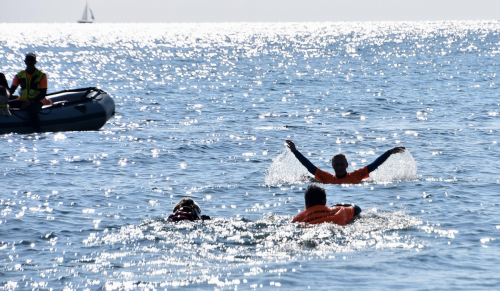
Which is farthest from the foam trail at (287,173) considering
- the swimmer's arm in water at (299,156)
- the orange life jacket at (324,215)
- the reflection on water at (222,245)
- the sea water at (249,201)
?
the orange life jacket at (324,215)

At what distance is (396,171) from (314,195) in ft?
19.7

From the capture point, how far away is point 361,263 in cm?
955

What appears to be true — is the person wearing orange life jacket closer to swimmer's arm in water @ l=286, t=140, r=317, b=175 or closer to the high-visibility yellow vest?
swimmer's arm in water @ l=286, t=140, r=317, b=175

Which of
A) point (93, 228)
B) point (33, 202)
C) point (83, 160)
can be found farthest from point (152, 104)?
point (93, 228)

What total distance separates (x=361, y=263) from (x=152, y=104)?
2600 cm

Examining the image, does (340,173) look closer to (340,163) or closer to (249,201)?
(340,163)

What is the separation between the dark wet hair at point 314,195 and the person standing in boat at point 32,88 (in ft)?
39.9

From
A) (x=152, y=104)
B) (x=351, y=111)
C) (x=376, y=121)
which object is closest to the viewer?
(x=376, y=121)

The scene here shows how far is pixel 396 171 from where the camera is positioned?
16328 millimetres

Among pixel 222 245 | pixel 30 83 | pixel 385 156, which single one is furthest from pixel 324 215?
pixel 30 83

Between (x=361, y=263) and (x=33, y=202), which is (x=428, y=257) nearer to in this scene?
(x=361, y=263)

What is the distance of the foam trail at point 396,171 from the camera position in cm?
1609

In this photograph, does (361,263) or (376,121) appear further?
(376,121)

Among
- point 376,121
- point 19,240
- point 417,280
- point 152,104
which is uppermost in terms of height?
point 152,104
